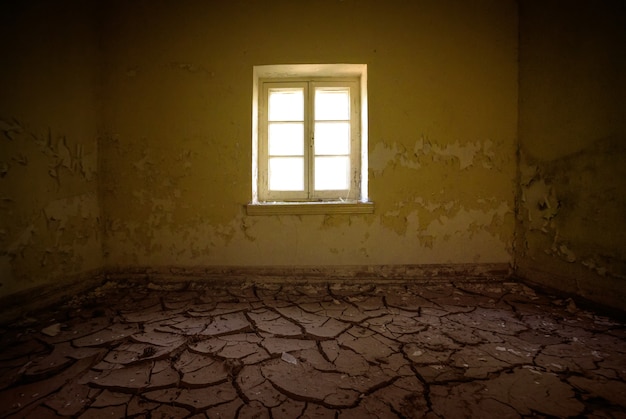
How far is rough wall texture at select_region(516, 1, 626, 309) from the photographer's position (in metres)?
1.75

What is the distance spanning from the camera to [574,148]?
200 cm

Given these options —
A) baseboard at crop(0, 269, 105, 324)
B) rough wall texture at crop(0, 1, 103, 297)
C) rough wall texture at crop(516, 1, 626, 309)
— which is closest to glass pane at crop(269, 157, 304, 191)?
rough wall texture at crop(0, 1, 103, 297)

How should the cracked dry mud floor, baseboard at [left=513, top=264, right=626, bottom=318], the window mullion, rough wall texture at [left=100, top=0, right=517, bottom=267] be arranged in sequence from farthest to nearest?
1. the window mullion
2. rough wall texture at [left=100, top=0, right=517, bottom=267]
3. baseboard at [left=513, top=264, right=626, bottom=318]
4. the cracked dry mud floor

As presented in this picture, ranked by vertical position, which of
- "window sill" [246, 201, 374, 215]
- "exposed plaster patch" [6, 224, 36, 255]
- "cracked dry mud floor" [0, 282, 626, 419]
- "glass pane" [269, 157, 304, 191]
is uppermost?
"glass pane" [269, 157, 304, 191]

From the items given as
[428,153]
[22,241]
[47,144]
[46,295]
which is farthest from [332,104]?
[46,295]

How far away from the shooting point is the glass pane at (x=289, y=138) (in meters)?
2.60

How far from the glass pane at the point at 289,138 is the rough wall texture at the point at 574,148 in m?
1.90

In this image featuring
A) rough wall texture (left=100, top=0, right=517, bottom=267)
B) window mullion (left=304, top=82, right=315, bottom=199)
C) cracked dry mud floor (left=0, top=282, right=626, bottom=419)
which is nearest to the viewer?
cracked dry mud floor (left=0, top=282, right=626, bottom=419)

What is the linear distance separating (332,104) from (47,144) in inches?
88.2

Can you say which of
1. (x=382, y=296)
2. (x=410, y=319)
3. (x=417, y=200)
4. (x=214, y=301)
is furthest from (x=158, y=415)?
(x=417, y=200)

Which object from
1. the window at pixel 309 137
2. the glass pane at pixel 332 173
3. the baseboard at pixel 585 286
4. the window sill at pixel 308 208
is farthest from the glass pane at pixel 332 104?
the baseboard at pixel 585 286

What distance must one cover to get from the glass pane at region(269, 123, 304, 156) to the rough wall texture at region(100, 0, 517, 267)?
0.32 m

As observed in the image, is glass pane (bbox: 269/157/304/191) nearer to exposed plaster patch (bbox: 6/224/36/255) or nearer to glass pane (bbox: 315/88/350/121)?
glass pane (bbox: 315/88/350/121)

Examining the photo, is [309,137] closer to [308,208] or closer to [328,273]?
[308,208]
